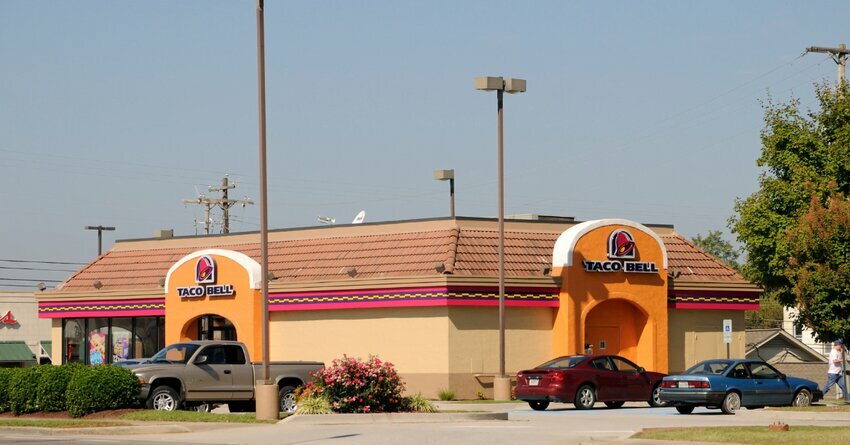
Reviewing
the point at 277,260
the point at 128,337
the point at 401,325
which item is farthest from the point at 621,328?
the point at 128,337

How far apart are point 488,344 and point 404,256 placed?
3.95 metres

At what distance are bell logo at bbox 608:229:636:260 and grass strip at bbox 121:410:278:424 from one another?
17271 millimetres

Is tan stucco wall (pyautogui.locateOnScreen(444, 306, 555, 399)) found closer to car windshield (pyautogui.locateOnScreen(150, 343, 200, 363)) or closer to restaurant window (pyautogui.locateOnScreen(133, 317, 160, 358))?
car windshield (pyautogui.locateOnScreen(150, 343, 200, 363))

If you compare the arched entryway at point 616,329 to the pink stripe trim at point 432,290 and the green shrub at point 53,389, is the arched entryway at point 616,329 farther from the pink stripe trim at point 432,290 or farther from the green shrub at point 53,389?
the green shrub at point 53,389

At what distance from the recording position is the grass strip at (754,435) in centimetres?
2098

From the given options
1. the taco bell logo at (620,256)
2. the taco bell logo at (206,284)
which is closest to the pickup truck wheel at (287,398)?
the taco bell logo at (206,284)

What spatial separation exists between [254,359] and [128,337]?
805 cm

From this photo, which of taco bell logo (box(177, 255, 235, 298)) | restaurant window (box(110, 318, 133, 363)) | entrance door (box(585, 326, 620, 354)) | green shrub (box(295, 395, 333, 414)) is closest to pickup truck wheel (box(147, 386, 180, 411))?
green shrub (box(295, 395, 333, 414))

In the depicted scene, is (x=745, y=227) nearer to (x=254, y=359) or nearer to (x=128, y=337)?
(x=254, y=359)

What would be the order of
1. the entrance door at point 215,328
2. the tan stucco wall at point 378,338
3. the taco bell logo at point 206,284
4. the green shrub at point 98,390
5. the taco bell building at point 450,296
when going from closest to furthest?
the green shrub at point 98,390 → the tan stucco wall at point 378,338 → the taco bell building at point 450,296 → the taco bell logo at point 206,284 → the entrance door at point 215,328

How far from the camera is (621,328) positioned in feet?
141

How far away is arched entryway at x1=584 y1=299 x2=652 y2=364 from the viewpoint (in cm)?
4247

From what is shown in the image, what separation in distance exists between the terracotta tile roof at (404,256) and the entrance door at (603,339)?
2976 mm

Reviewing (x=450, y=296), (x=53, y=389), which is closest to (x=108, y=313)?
(x=450, y=296)
